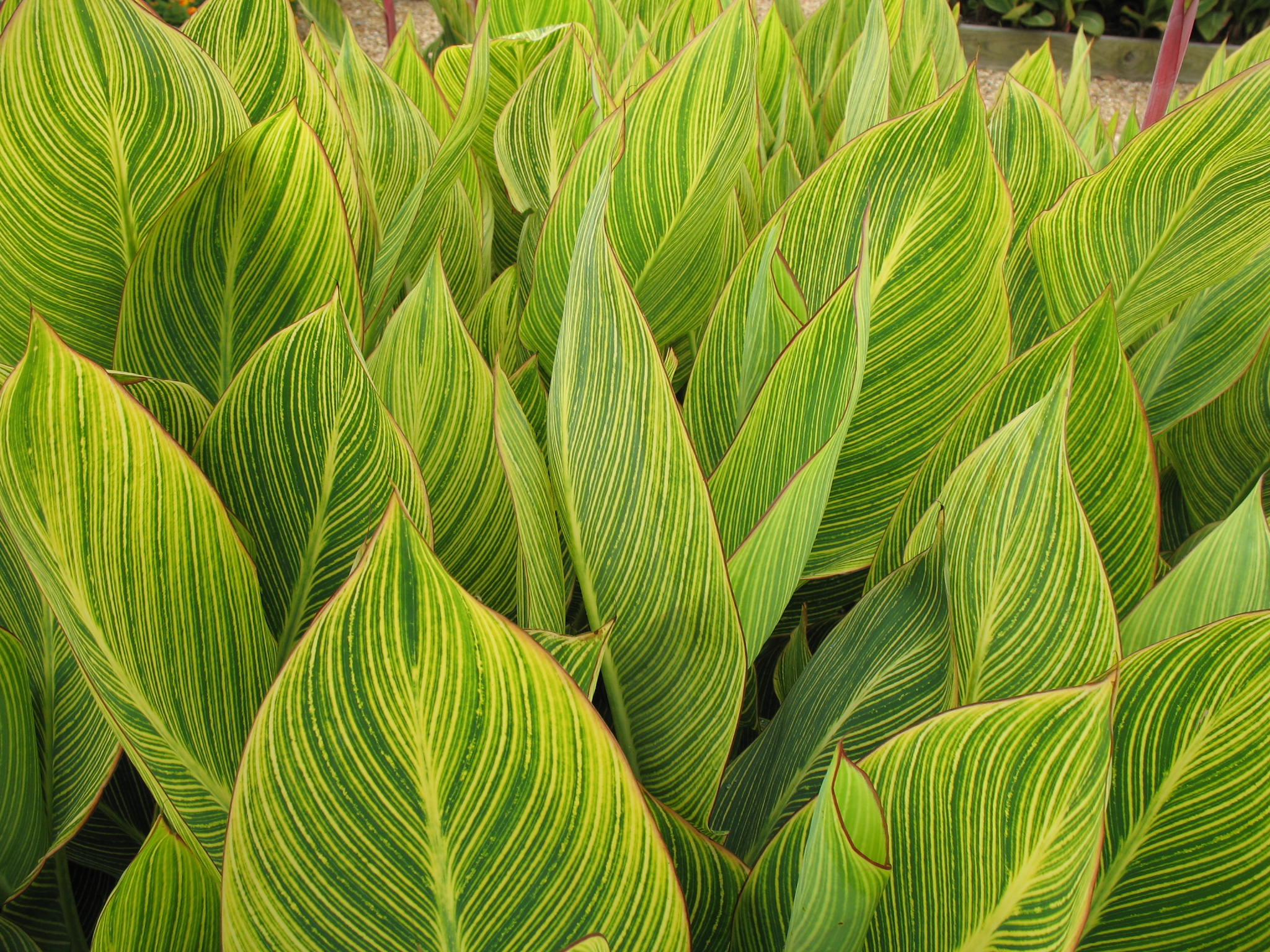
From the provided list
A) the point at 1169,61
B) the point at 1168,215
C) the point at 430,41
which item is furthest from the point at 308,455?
the point at 430,41

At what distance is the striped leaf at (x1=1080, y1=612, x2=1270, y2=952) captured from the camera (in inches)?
13.8

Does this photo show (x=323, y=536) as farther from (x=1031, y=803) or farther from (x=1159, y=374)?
(x=1159, y=374)

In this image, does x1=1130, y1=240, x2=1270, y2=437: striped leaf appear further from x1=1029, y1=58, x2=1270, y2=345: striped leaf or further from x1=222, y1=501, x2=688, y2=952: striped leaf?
x1=222, y1=501, x2=688, y2=952: striped leaf

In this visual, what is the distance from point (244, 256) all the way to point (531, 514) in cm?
22

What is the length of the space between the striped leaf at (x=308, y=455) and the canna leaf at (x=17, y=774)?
0.13 meters

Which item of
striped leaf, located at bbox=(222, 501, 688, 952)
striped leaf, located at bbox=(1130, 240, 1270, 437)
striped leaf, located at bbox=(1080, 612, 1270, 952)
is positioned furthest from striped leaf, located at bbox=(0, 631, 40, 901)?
striped leaf, located at bbox=(1130, 240, 1270, 437)

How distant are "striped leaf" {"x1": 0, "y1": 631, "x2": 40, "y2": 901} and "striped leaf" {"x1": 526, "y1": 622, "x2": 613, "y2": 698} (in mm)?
285

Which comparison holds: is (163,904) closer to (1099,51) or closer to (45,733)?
(45,733)

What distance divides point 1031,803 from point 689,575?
0.52 ft

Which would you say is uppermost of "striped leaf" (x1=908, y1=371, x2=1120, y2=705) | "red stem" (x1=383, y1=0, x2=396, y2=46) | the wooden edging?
the wooden edging

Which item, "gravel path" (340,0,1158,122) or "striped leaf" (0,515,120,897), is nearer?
"striped leaf" (0,515,120,897)

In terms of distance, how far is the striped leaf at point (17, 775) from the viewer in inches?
19.1

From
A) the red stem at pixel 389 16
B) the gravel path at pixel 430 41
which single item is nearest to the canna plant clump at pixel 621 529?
the red stem at pixel 389 16

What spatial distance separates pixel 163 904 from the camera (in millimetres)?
414
